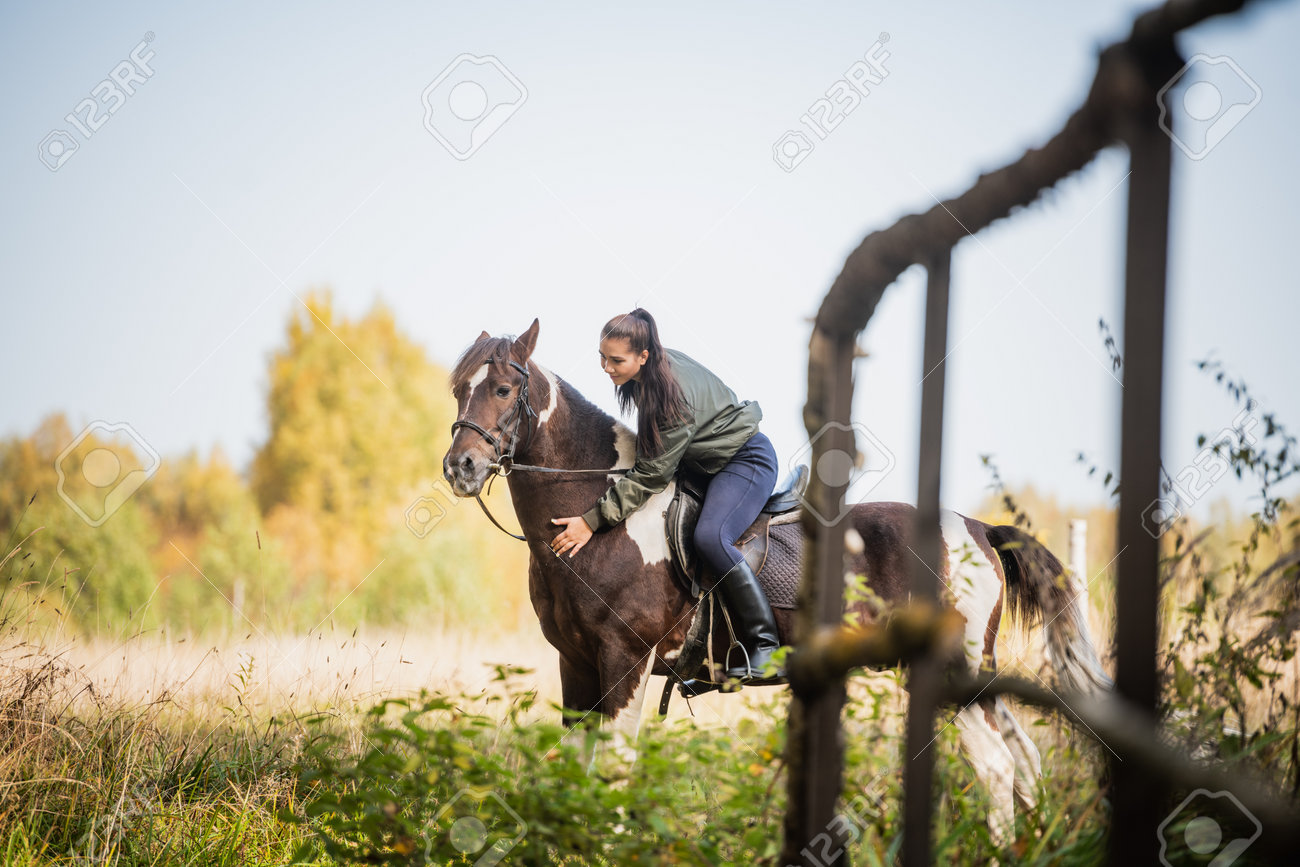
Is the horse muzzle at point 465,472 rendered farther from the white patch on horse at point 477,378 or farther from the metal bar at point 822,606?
the metal bar at point 822,606

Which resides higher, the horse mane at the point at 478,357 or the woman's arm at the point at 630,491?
the horse mane at the point at 478,357

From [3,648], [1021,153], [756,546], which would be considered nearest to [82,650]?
[3,648]

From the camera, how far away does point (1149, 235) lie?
1042 millimetres

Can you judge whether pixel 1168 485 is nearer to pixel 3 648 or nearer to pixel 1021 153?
pixel 1021 153

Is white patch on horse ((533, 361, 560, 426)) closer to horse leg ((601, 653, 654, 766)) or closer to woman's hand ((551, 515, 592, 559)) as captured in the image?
woman's hand ((551, 515, 592, 559))

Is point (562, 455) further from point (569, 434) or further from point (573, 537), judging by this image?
point (573, 537)

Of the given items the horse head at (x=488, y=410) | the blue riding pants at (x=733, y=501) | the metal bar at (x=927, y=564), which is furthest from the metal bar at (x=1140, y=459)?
the horse head at (x=488, y=410)

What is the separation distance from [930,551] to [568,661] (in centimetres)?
361

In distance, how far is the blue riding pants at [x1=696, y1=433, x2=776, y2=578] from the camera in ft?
14.4

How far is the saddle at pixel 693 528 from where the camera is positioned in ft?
14.8

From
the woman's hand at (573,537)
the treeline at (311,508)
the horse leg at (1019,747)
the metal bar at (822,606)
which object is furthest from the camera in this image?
the treeline at (311,508)

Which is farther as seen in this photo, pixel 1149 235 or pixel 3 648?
pixel 3 648

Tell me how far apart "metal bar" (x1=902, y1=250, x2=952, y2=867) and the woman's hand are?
3.03 meters

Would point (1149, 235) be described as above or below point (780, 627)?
above
